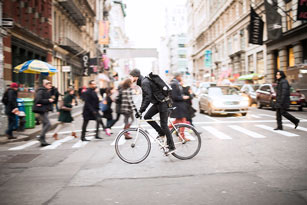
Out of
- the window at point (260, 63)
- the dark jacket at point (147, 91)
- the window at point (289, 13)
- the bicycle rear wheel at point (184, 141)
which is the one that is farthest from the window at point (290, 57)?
the dark jacket at point (147, 91)

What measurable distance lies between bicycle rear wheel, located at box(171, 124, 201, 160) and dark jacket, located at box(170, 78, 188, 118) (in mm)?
→ 2265

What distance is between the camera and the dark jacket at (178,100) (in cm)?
874

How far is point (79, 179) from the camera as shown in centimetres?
511

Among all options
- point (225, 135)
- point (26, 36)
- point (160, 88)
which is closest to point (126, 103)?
point (225, 135)

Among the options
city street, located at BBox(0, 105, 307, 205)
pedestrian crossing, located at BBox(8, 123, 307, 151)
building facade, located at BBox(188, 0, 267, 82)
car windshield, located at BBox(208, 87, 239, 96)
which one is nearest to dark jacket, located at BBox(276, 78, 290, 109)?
pedestrian crossing, located at BBox(8, 123, 307, 151)

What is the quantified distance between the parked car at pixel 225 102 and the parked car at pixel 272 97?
2.00 meters

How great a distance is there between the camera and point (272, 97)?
18.6 metres

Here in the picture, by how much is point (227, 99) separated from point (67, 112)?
8527 mm

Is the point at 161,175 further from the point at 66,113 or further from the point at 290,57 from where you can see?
the point at 290,57

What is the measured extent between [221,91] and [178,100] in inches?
328

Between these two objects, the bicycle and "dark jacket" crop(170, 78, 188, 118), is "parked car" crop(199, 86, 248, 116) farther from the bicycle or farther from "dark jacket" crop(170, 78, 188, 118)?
the bicycle

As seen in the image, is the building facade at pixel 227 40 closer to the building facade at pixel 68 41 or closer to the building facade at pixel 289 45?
the building facade at pixel 289 45

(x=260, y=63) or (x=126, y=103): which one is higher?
(x=260, y=63)

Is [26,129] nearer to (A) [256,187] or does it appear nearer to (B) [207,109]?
(B) [207,109]
